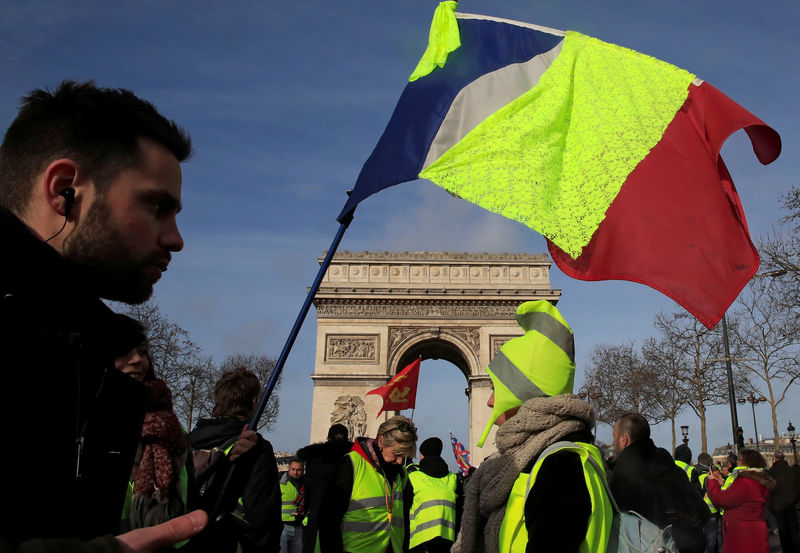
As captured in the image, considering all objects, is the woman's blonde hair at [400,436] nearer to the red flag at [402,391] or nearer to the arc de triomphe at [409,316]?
the red flag at [402,391]

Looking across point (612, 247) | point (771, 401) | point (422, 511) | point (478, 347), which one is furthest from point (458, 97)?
point (478, 347)

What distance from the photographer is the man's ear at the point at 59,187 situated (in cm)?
128

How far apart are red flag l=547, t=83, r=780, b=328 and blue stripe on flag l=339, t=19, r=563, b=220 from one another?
92 centimetres

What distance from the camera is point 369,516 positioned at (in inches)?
203

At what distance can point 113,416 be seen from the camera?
1.28 meters

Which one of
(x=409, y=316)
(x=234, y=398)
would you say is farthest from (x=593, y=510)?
(x=409, y=316)

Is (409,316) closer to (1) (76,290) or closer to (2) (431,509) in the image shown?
(2) (431,509)

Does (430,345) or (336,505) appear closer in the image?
(336,505)

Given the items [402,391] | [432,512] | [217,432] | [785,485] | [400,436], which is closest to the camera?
[217,432]

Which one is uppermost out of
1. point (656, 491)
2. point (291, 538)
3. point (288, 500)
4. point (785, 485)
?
point (656, 491)

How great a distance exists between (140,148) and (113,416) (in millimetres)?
571

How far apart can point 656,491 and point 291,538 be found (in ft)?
18.3

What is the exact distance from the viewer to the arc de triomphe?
33.3 m

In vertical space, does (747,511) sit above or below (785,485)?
below
